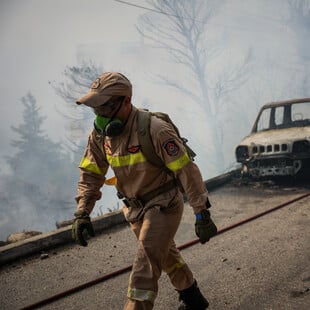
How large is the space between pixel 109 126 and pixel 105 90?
0.23 metres

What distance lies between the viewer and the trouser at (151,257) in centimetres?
215

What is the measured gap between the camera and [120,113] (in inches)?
97.9

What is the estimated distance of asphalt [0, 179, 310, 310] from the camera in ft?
10.4

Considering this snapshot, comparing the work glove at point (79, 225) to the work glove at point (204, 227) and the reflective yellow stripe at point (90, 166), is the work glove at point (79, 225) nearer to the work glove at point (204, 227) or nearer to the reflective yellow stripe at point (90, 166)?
the reflective yellow stripe at point (90, 166)

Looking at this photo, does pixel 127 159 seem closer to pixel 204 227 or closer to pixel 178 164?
pixel 178 164

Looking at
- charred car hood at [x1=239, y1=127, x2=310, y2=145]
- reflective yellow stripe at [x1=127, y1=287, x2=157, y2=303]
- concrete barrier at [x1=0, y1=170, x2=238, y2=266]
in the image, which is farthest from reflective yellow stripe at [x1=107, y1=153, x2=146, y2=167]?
charred car hood at [x1=239, y1=127, x2=310, y2=145]

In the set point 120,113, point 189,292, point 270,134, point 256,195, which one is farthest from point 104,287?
point 270,134

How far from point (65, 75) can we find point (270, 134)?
54.6ft

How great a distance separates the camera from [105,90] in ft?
7.82

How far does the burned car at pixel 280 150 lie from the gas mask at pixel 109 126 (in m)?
5.85

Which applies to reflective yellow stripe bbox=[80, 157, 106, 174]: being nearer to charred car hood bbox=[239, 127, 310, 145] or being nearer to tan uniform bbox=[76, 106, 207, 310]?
tan uniform bbox=[76, 106, 207, 310]

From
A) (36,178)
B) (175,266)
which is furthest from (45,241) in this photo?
(36,178)

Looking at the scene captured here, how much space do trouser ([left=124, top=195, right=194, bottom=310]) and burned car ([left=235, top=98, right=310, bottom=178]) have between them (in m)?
5.53

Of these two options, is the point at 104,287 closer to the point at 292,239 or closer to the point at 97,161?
the point at 97,161
